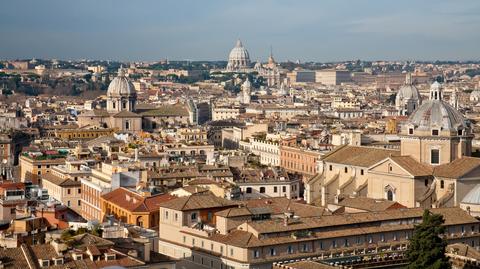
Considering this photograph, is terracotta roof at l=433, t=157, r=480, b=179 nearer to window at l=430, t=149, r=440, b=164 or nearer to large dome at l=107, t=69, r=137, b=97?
window at l=430, t=149, r=440, b=164

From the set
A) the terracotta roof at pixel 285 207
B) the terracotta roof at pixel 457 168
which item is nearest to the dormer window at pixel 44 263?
the terracotta roof at pixel 285 207

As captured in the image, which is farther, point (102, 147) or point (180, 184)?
point (102, 147)

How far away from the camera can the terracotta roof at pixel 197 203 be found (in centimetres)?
3428

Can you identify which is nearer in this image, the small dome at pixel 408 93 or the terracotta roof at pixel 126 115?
the terracotta roof at pixel 126 115

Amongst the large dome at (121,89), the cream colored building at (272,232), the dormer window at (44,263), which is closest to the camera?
the dormer window at (44,263)

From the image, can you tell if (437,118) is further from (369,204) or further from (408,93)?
(408,93)

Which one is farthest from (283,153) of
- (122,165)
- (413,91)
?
(413,91)

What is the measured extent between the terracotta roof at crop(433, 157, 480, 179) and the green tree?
11.8m

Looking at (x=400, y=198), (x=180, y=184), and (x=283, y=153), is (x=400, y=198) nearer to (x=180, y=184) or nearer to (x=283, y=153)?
(x=180, y=184)

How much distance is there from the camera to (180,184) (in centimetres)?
4616

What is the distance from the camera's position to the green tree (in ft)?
92.8

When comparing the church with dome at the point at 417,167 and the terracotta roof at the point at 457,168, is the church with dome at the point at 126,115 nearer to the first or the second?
the church with dome at the point at 417,167

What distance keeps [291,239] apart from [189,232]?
3.64m

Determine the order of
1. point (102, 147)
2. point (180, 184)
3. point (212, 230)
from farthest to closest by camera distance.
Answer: point (102, 147)
point (180, 184)
point (212, 230)
